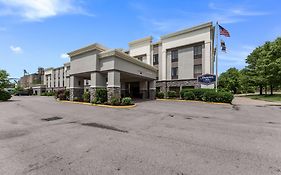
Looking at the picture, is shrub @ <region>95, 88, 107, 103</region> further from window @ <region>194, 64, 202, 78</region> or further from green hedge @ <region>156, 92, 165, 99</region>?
window @ <region>194, 64, 202, 78</region>

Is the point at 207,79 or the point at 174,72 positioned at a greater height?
the point at 174,72

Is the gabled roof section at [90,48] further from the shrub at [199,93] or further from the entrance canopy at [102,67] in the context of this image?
the shrub at [199,93]

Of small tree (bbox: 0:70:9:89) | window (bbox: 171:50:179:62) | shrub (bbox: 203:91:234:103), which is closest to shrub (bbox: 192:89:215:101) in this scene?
shrub (bbox: 203:91:234:103)

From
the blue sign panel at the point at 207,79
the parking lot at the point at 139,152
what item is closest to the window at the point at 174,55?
the blue sign panel at the point at 207,79

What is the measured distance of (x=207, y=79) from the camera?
1037 inches

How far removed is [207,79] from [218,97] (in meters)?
5.64

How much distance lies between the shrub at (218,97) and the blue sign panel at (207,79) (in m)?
4.49

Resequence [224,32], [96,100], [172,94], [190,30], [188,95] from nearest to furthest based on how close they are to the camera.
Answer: [96,100]
[224,32]
[188,95]
[190,30]
[172,94]

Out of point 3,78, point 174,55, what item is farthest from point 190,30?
point 3,78

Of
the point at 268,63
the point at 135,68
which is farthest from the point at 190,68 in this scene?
the point at 268,63

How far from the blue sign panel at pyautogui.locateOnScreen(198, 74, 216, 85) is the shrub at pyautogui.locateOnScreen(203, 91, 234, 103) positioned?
14.7 ft

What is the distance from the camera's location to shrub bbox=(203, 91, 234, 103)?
69.1 feet

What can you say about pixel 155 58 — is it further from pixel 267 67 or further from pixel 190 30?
pixel 267 67

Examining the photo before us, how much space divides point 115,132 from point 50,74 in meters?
61.5
